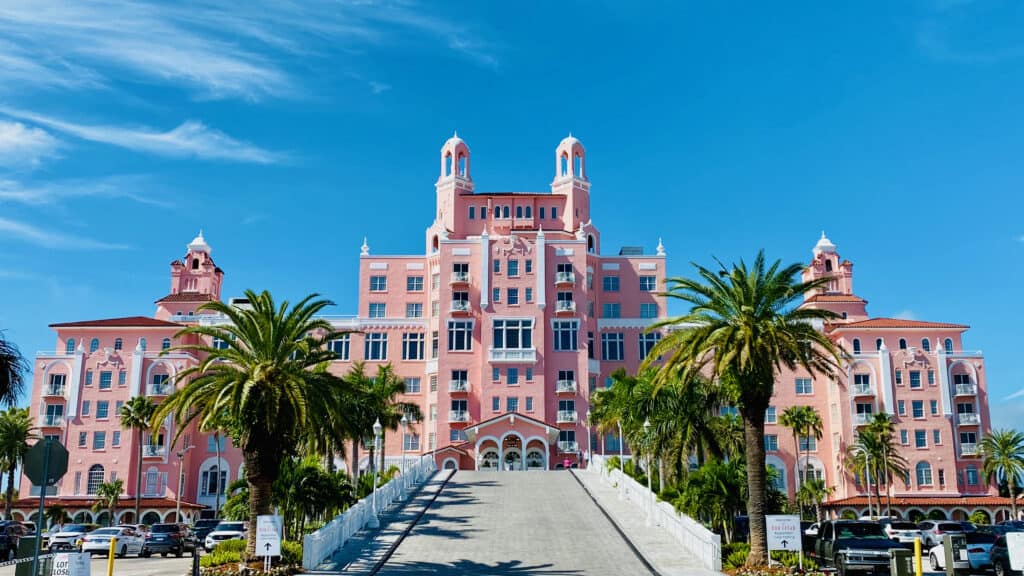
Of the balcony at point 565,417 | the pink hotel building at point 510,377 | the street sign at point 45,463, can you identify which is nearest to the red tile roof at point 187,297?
the pink hotel building at point 510,377

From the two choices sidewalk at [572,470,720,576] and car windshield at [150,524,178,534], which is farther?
car windshield at [150,524,178,534]

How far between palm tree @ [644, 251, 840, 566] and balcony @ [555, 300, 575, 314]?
45.7 metres

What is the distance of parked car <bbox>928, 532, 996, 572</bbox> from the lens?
31.0 m

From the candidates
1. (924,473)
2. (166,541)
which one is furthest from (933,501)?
(166,541)

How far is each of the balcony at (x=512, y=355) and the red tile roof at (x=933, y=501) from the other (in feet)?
86.2

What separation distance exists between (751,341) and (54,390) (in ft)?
212

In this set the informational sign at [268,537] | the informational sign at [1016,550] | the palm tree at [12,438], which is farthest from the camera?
the palm tree at [12,438]

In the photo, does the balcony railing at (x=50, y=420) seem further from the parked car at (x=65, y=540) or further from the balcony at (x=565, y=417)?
the balcony at (x=565, y=417)

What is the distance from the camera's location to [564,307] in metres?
77.9

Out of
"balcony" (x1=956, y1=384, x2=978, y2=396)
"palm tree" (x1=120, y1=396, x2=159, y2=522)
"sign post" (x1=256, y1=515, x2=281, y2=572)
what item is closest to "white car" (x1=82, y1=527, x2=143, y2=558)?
"sign post" (x1=256, y1=515, x2=281, y2=572)

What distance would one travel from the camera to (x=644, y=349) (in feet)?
262

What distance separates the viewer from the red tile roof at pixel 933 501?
2820 inches

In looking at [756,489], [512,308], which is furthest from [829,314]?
[512,308]

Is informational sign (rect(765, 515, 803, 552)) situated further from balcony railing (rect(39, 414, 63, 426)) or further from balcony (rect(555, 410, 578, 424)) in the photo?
balcony railing (rect(39, 414, 63, 426))
